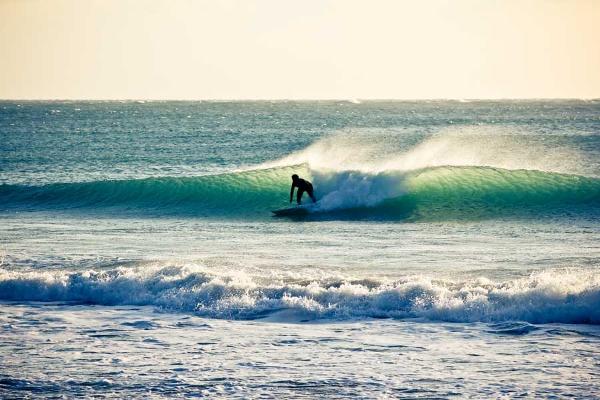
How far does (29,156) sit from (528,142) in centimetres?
3086

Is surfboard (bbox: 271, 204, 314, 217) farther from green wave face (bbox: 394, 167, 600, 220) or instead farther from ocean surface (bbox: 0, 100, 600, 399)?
green wave face (bbox: 394, 167, 600, 220)

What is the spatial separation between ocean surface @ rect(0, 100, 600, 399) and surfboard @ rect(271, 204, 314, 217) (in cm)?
29

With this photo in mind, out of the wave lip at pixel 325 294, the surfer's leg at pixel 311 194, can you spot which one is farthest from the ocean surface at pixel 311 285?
the surfer's leg at pixel 311 194

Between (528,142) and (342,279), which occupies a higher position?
(528,142)

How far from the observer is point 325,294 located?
11148 mm

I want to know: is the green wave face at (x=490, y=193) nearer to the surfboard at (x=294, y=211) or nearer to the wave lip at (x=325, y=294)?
the surfboard at (x=294, y=211)

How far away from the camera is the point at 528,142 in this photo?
54.8 m

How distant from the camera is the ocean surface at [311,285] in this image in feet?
26.9

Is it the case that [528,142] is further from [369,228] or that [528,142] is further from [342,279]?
[342,279]

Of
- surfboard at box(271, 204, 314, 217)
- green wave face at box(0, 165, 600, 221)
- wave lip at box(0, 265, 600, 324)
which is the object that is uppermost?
green wave face at box(0, 165, 600, 221)

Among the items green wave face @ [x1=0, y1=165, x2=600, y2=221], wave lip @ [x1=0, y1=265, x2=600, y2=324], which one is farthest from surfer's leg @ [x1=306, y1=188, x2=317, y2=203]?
wave lip @ [x1=0, y1=265, x2=600, y2=324]

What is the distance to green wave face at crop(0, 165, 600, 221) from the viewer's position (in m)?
21.5

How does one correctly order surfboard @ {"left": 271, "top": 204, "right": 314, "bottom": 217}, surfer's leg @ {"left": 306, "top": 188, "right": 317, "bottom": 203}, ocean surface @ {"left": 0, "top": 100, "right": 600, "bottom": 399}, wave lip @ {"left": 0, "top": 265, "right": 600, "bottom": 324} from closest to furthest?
ocean surface @ {"left": 0, "top": 100, "right": 600, "bottom": 399} < wave lip @ {"left": 0, "top": 265, "right": 600, "bottom": 324} < surfboard @ {"left": 271, "top": 204, "right": 314, "bottom": 217} < surfer's leg @ {"left": 306, "top": 188, "right": 317, "bottom": 203}

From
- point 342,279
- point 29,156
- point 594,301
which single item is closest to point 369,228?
point 342,279
